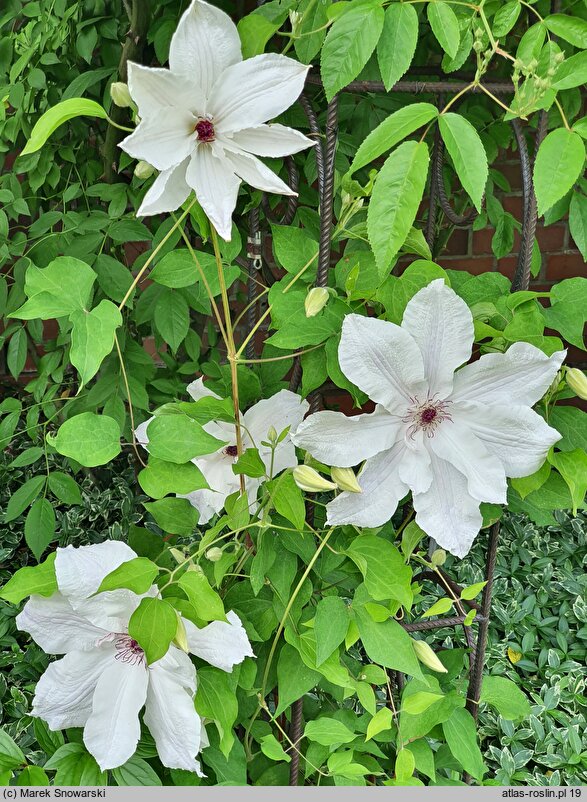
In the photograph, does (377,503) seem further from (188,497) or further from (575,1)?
(575,1)

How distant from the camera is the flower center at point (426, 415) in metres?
0.66

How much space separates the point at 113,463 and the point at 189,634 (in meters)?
1.33

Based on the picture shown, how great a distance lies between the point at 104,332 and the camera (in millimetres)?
634

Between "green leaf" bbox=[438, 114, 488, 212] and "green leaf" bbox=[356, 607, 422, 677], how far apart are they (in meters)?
0.42

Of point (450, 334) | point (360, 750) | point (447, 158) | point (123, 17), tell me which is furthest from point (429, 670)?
point (123, 17)

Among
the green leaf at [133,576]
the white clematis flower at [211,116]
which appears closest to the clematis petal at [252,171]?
the white clematis flower at [211,116]

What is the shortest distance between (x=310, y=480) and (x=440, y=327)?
0.18m

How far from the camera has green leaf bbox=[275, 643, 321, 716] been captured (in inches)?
30.5

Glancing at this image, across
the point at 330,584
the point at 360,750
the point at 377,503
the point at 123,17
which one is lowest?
the point at 360,750

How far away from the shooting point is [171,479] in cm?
69

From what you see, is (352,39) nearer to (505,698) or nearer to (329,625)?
(329,625)

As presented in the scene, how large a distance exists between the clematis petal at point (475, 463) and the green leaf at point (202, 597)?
235 mm

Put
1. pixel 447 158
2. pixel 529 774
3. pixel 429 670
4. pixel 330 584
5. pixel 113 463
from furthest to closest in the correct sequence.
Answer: pixel 113 463
pixel 529 774
pixel 447 158
pixel 429 670
pixel 330 584

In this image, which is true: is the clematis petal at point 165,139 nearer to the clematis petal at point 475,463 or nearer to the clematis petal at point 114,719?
the clematis petal at point 475,463
